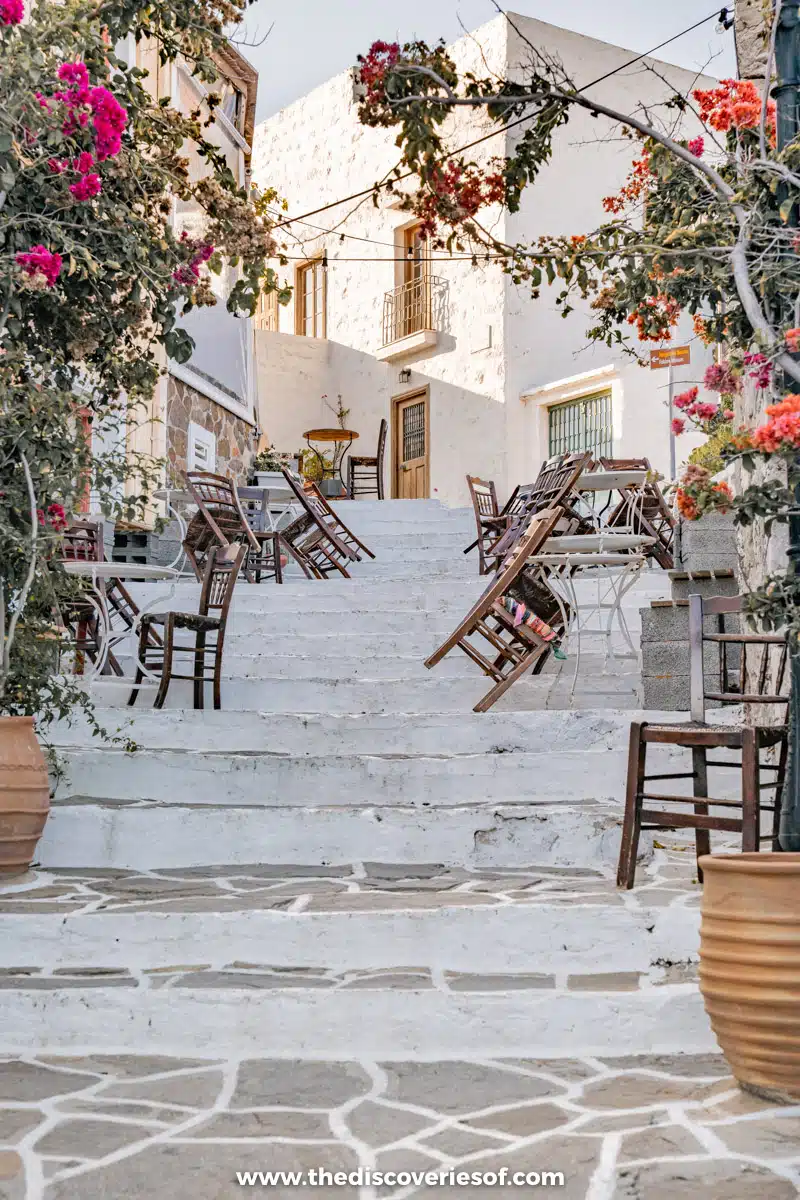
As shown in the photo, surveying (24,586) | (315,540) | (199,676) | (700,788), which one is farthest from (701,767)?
(315,540)

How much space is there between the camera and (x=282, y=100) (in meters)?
18.3

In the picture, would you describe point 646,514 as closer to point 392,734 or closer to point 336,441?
point 392,734

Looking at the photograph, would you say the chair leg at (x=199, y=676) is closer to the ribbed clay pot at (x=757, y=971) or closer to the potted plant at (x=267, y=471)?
the ribbed clay pot at (x=757, y=971)

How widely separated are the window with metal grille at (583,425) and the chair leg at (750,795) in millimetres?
10387

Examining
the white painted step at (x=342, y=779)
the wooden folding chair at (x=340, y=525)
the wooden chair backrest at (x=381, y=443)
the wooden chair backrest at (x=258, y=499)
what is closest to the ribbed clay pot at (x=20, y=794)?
the white painted step at (x=342, y=779)

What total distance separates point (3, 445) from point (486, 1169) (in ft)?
8.44

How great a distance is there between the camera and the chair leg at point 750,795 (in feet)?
10.3

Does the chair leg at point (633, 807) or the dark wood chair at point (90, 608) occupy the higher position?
the dark wood chair at point (90, 608)

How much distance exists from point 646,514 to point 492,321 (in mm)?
5479

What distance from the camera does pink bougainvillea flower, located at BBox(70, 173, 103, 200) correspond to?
3490 mm

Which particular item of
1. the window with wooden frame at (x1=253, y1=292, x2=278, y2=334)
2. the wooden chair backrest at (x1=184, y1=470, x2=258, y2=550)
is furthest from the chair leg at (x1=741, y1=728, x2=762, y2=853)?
the window with wooden frame at (x1=253, y1=292, x2=278, y2=334)

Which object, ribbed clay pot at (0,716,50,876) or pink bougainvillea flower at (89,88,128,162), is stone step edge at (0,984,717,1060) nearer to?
ribbed clay pot at (0,716,50,876)

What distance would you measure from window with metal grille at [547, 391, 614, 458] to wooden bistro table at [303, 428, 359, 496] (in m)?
3.45

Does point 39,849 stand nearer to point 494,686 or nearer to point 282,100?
point 494,686
